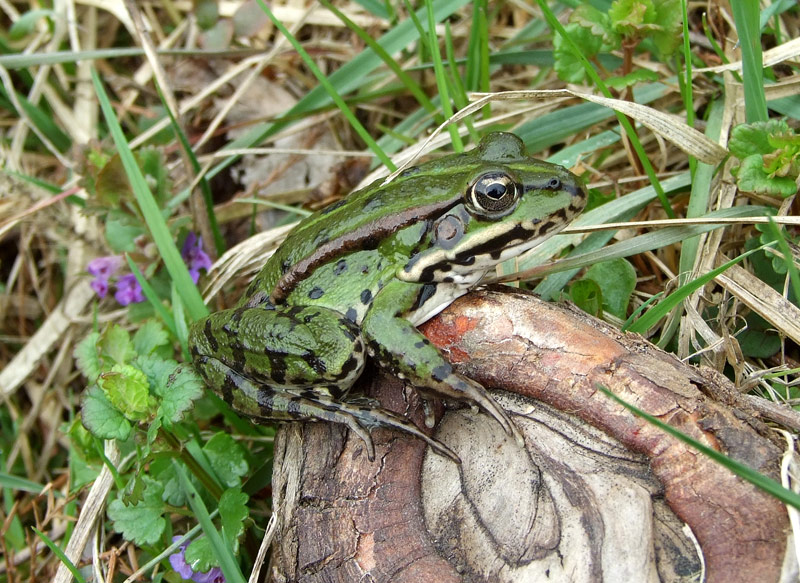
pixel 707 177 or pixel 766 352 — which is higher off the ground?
pixel 707 177

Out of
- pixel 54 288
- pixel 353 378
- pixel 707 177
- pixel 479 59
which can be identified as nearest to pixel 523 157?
pixel 707 177

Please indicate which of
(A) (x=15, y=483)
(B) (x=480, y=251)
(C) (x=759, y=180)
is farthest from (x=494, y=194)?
(A) (x=15, y=483)

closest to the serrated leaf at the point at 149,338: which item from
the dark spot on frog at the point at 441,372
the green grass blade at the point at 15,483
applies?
the green grass blade at the point at 15,483

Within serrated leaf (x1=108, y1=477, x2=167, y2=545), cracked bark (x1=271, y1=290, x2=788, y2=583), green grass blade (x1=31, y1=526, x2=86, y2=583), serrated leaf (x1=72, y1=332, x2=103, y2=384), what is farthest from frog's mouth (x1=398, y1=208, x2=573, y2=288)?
green grass blade (x1=31, y1=526, x2=86, y2=583)

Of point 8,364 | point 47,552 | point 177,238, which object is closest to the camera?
→ point 47,552

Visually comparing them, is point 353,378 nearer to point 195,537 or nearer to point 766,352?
point 195,537

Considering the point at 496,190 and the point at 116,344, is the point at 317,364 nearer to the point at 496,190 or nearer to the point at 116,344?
the point at 496,190

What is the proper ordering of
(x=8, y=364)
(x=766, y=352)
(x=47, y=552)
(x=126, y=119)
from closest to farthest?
(x=766, y=352) → (x=47, y=552) → (x=8, y=364) → (x=126, y=119)
